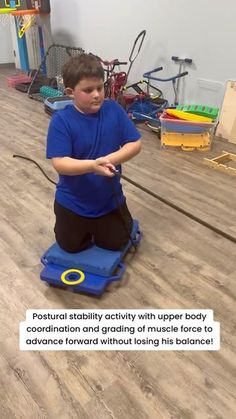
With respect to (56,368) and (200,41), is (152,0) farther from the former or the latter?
(56,368)

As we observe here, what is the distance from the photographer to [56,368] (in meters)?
1.12

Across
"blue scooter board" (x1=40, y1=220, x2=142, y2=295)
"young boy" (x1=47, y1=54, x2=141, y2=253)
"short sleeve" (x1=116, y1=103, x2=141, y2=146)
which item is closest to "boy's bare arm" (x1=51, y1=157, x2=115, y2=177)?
"young boy" (x1=47, y1=54, x2=141, y2=253)

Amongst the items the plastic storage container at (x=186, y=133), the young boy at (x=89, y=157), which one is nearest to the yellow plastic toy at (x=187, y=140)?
the plastic storage container at (x=186, y=133)

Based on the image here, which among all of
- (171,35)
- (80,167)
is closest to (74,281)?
(80,167)

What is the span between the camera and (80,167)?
125cm

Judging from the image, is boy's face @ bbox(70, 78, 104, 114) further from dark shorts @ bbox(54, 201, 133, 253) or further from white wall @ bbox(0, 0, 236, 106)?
white wall @ bbox(0, 0, 236, 106)

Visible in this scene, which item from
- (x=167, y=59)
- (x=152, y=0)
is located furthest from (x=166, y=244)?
(x=152, y=0)

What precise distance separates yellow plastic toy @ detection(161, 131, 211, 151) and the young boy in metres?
1.26

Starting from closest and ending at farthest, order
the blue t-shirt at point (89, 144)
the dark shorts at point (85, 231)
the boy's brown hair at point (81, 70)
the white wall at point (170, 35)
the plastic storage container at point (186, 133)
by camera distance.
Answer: the boy's brown hair at point (81, 70) → the blue t-shirt at point (89, 144) → the dark shorts at point (85, 231) → the plastic storage container at point (186, 133) → the white wall at point (170, 35)

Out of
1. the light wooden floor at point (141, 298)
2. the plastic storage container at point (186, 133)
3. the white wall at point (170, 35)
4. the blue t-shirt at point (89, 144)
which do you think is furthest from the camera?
the white wall at point (170, 35)

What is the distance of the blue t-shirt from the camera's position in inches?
50.9

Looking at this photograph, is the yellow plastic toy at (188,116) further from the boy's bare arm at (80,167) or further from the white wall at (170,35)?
the boy's bare arm at (80,167)

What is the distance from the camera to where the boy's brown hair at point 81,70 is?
1191 millimetres

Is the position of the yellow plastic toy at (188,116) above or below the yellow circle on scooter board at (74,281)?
above
